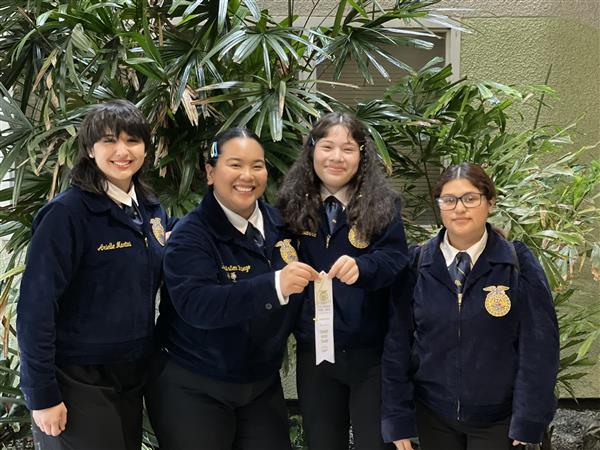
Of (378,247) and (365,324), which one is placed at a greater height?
(378,247)

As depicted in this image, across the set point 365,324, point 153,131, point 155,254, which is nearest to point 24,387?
point 155,254

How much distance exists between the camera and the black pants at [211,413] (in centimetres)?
222

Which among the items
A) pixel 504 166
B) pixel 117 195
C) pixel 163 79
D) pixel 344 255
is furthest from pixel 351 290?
pixel 504 166

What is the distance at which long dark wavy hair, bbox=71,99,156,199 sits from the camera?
7.23 ft

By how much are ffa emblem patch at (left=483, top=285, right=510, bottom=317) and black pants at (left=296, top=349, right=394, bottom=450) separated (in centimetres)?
42

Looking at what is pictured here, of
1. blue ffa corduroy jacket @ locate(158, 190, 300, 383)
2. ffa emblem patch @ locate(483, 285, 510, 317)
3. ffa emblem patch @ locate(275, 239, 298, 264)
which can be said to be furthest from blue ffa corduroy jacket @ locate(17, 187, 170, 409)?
ffa emblem patch @ locate(483, 285, 510, 317)

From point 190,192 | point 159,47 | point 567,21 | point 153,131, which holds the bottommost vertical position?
point 190,192

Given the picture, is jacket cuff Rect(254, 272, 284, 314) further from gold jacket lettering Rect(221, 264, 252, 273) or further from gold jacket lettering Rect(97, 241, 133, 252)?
gold jacket lettering Rect(97, 241, 133, 252)

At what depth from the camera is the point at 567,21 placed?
4598mm

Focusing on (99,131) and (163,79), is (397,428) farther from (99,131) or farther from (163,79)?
(163,79)

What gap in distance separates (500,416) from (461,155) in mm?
1531

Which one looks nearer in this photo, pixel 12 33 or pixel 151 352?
pixel 151 352

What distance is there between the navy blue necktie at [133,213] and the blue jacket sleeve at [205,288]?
0.16 metres

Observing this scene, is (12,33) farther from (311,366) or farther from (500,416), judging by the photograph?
(500,416)
